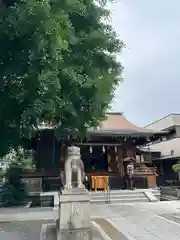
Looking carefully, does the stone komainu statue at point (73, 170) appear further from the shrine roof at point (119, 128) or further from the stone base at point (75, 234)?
the shrine roof at point (119, 128)

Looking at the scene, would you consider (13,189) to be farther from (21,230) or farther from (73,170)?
(73,170)

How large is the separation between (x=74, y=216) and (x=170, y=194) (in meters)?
10.2

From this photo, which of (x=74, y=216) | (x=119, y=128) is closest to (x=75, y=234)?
(x=74, y=216)

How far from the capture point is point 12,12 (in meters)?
7.13

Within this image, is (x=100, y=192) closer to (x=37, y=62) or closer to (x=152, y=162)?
(x=37, y=62)

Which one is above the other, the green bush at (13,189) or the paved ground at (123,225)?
the green bush at (13,189)

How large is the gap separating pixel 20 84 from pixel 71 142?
8603mm

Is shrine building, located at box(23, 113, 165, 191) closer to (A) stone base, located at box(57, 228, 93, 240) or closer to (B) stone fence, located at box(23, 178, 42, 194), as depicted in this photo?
(B) stone fence, located at box(23, 178, 42, 194)

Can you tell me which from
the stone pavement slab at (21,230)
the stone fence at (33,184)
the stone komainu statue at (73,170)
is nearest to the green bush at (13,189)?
the stone fence at (33,184)

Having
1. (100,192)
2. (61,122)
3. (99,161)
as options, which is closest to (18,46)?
(61,122)

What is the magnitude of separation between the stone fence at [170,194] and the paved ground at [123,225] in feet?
12.0

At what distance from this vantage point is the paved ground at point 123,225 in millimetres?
6550

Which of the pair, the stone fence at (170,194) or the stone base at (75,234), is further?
the stone fence at (170,194)

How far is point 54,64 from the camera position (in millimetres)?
7539
